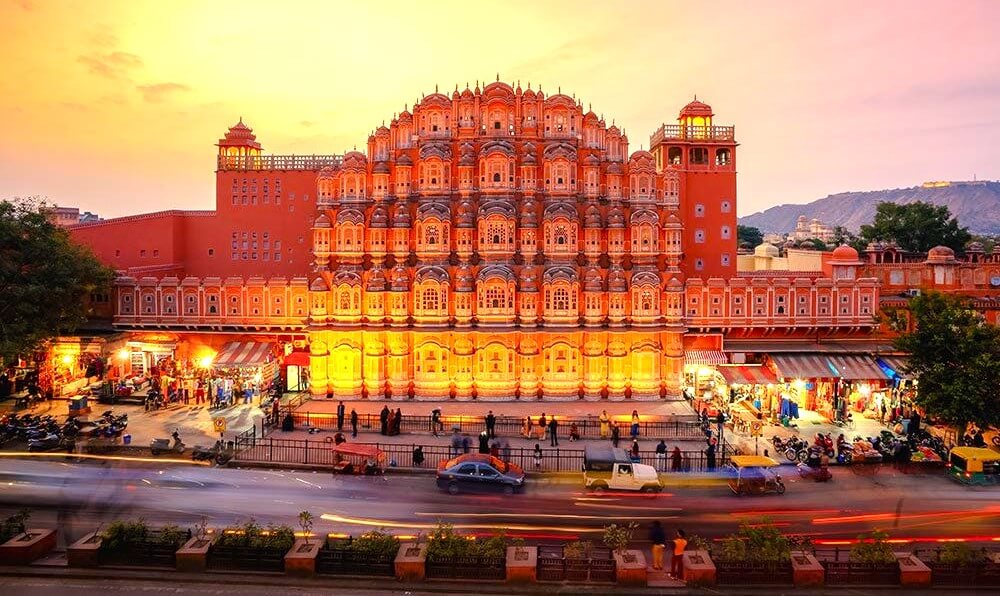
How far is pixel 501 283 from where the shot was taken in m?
41.2

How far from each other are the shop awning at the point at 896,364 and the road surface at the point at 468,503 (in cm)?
1127

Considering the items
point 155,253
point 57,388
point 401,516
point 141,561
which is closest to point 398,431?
point 401,516

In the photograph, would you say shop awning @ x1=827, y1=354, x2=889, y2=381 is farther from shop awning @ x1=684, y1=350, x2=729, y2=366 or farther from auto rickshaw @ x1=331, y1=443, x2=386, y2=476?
auto rickshaw @ x1=331, y1=443, x2=386, y2=476

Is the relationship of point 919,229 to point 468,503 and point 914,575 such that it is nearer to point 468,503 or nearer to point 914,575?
point 468,503

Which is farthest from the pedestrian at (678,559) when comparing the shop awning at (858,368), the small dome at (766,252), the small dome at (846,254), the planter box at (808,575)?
the small dome at (766,252)

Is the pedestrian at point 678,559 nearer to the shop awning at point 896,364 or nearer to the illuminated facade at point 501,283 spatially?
the illuminated facade at point 501,283

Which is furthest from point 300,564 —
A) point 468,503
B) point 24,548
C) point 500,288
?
point 500,288

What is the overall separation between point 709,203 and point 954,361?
19.4 meters

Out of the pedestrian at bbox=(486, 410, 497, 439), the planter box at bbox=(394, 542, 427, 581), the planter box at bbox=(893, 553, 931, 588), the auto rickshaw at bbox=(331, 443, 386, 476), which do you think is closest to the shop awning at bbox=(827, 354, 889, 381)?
the pedestrian at bbox=(486, 410, 497, 439)

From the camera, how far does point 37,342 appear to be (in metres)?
38.2

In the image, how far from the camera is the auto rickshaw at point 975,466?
2884 cm

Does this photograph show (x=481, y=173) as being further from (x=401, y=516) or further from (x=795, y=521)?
(x=795, y=521)

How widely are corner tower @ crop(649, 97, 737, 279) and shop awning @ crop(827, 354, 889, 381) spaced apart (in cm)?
901

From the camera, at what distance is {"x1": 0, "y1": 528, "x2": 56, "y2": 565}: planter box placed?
59.2 ft
